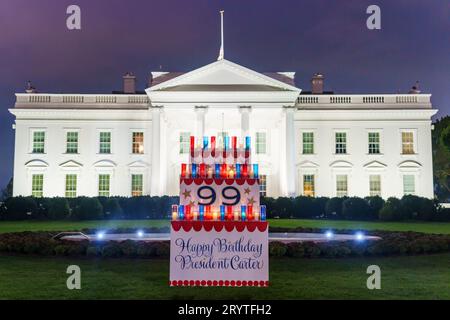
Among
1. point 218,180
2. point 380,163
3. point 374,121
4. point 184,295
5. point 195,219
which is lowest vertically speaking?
point 184,295

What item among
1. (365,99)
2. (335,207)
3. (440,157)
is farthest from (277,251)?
(440,157)

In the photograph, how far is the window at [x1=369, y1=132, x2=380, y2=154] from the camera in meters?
40.6

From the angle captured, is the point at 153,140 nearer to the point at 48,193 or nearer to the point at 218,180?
the point at 48,193

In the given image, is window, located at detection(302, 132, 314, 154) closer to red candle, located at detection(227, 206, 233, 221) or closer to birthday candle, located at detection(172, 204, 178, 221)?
red candle, located at detection(227, 206, 233, 221)

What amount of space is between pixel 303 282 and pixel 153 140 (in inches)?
1080

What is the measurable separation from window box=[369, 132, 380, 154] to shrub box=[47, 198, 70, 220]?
22.9 meters

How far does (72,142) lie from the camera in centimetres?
4053

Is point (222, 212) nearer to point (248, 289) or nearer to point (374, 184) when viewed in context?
point (248, 289)

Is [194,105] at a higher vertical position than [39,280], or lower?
higher

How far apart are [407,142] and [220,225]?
1324 inches

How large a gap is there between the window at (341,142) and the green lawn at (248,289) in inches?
1066

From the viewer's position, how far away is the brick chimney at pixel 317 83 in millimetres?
44562

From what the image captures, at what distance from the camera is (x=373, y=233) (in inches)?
762

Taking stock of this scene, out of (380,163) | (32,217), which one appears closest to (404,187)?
(380,163)
